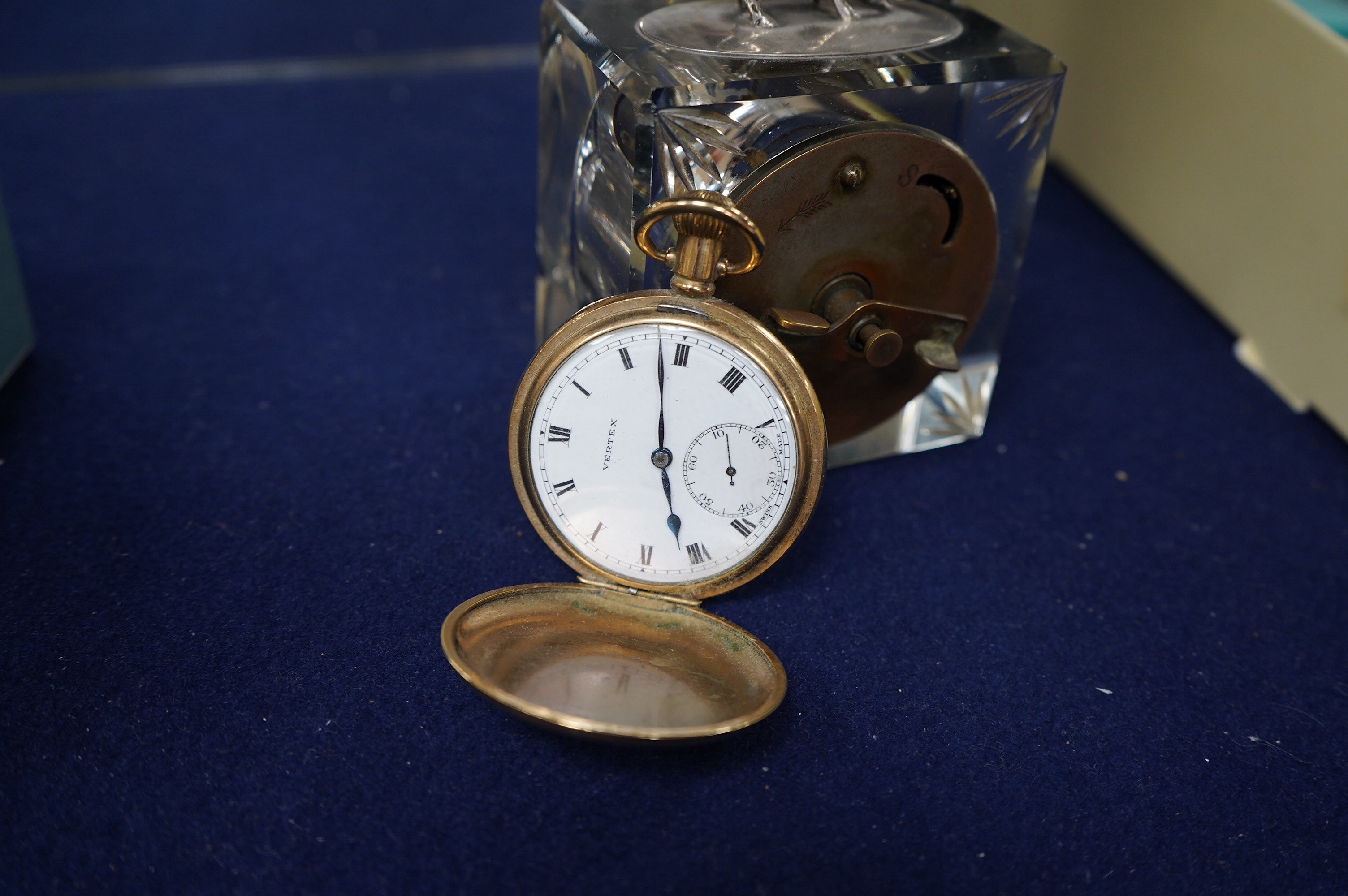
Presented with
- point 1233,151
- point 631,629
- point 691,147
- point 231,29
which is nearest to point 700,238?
point 691,147

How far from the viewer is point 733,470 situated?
972 mm

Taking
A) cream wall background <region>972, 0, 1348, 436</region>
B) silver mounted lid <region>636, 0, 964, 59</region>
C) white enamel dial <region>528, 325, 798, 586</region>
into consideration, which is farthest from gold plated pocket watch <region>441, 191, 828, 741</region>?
cream wall background <region>972, 0, 1348, 436</region>

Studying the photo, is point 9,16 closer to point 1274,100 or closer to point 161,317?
point 161,317

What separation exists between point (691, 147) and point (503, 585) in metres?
0.43

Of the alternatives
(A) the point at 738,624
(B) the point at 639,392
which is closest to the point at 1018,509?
(A) the point at 738,624

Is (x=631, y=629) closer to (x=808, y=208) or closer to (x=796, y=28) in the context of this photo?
(x=808, y=208)

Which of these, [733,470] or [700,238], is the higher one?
[700,238]

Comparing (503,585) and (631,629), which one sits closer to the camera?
(631,629)

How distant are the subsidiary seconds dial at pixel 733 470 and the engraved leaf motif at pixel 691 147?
0.67 feet

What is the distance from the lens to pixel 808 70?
1.00 m

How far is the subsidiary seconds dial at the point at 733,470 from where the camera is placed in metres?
0.96

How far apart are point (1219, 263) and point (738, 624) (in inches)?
37.5

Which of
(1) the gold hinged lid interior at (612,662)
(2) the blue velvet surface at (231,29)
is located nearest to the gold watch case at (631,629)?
(1) the gold hinged lid interior at (612,662)

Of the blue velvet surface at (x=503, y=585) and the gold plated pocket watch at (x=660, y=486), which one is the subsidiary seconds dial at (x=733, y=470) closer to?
the gold plated pocket watch at (x=660, y=486)
